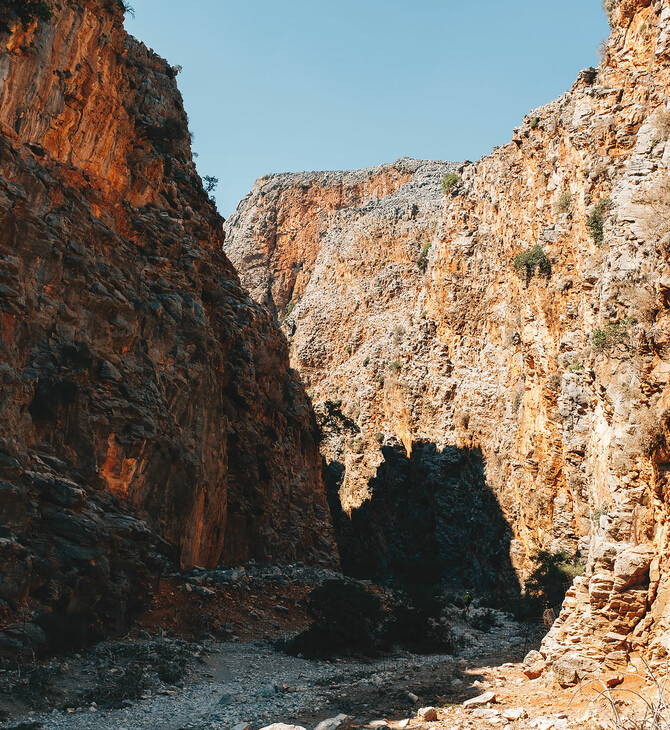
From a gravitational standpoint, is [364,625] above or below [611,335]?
below

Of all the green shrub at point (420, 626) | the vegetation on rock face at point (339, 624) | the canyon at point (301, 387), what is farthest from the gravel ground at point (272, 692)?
the canyon at point (301, 387)

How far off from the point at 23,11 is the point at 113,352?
9281 millimetres

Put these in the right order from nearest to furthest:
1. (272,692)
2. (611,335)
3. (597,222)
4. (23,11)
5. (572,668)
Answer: (572,668) → (611,335) → (272,692) → (23,11) → (597,222)

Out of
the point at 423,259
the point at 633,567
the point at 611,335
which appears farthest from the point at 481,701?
the point at 423,259

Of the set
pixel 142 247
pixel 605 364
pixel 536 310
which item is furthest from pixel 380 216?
pixel 605 364

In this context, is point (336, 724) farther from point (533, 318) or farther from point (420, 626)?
point (533, 318)

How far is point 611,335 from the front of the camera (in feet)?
38.5

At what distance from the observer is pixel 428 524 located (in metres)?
43.1

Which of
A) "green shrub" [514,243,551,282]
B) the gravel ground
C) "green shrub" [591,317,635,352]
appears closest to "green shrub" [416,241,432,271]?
"green shrub" [514,243,551,282]

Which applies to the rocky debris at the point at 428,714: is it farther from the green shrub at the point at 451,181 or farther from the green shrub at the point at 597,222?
the green shrub at the point at 451,181

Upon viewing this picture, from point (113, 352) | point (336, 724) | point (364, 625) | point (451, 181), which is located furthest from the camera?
point (451, 181)

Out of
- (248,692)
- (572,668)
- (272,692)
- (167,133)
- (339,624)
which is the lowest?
(248,692)

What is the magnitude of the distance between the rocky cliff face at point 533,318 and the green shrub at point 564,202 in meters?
0.10

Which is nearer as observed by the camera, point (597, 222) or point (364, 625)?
point (364, 625)
